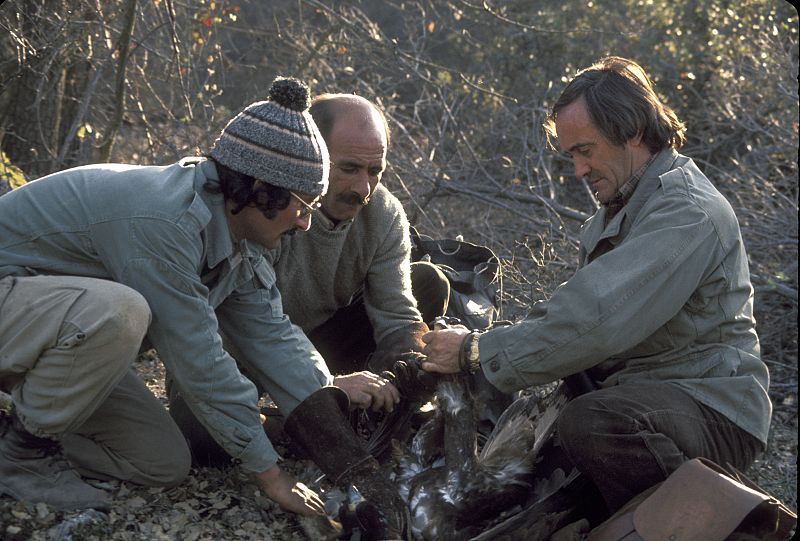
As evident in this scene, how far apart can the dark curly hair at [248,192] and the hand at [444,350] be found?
0.87m

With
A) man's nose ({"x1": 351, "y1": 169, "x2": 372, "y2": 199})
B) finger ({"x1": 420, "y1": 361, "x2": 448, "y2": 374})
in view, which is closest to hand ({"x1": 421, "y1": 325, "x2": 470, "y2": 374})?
finger ({"x1": 420, "y1": 361, "x2": 448, "y2": 374})

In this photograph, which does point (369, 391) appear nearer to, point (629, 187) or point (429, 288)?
point (429, 288)

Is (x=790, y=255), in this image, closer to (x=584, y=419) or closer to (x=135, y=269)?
(x=584, y=419)

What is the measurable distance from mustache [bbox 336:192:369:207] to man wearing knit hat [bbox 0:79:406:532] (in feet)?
2.63

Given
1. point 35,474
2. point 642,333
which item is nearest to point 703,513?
point 642,333

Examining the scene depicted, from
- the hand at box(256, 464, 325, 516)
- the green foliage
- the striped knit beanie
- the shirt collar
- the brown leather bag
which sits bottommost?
the hand at box(256, 464, 325, 516)

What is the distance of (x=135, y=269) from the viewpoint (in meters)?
3.47

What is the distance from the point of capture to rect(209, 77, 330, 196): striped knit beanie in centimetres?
A: 362

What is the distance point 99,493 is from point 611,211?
2436 mm

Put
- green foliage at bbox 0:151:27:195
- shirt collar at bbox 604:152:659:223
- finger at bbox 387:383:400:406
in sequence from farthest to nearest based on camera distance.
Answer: green foliage at bbox 0:151:27:195, finger at bbox 387:383:400:406, shirt collar at bbox 604:152:659:223

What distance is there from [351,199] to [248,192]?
3.52ft

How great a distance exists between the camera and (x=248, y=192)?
3.64 m

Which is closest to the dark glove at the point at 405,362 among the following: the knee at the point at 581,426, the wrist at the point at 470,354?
the wrist at the point at 470,354

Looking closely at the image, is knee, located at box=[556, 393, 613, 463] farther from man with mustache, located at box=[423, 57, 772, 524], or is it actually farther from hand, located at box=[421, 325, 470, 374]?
hand, located at box=[421, 325, 470, 374]
